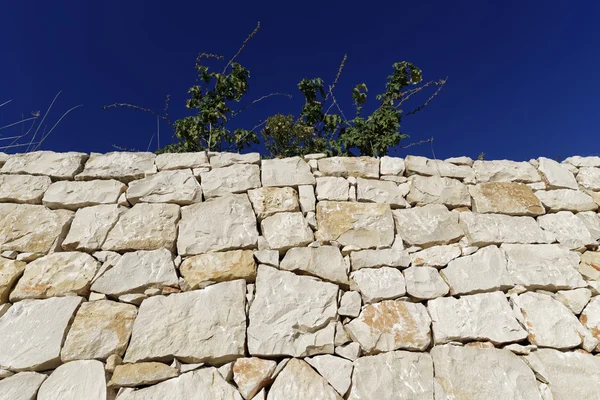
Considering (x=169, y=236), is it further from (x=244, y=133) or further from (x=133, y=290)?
(x=244, y=133)

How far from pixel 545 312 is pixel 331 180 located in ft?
5.26

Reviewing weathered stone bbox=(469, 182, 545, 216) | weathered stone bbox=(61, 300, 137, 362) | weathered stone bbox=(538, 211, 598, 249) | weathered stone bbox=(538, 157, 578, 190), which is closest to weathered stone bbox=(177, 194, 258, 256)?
weathered stone bbox=(61, 300, 137, 362)

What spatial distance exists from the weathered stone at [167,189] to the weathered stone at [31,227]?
44 cm

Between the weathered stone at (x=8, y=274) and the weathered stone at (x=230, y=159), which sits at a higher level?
the weathered stone at (x=230, y=159)

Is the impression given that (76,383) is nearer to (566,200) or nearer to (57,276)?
(57,276)

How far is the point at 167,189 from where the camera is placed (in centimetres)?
233

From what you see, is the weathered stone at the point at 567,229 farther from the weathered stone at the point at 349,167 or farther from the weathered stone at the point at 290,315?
the weathered stone at the point at 290,315

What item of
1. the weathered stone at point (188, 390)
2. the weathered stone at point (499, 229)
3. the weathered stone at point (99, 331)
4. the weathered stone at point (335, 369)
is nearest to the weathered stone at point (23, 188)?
the weathered stone at point (99, 331)

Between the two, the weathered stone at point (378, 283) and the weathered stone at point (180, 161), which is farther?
the weathered stone at point (180, 161)

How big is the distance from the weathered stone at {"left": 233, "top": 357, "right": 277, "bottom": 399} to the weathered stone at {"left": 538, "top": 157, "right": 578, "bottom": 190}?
2551 mm

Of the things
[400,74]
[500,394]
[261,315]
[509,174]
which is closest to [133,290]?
[261,315]

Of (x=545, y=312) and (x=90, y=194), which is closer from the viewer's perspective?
(x=545, y=312)

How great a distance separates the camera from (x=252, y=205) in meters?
2.30

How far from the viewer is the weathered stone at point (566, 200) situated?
2.58m
